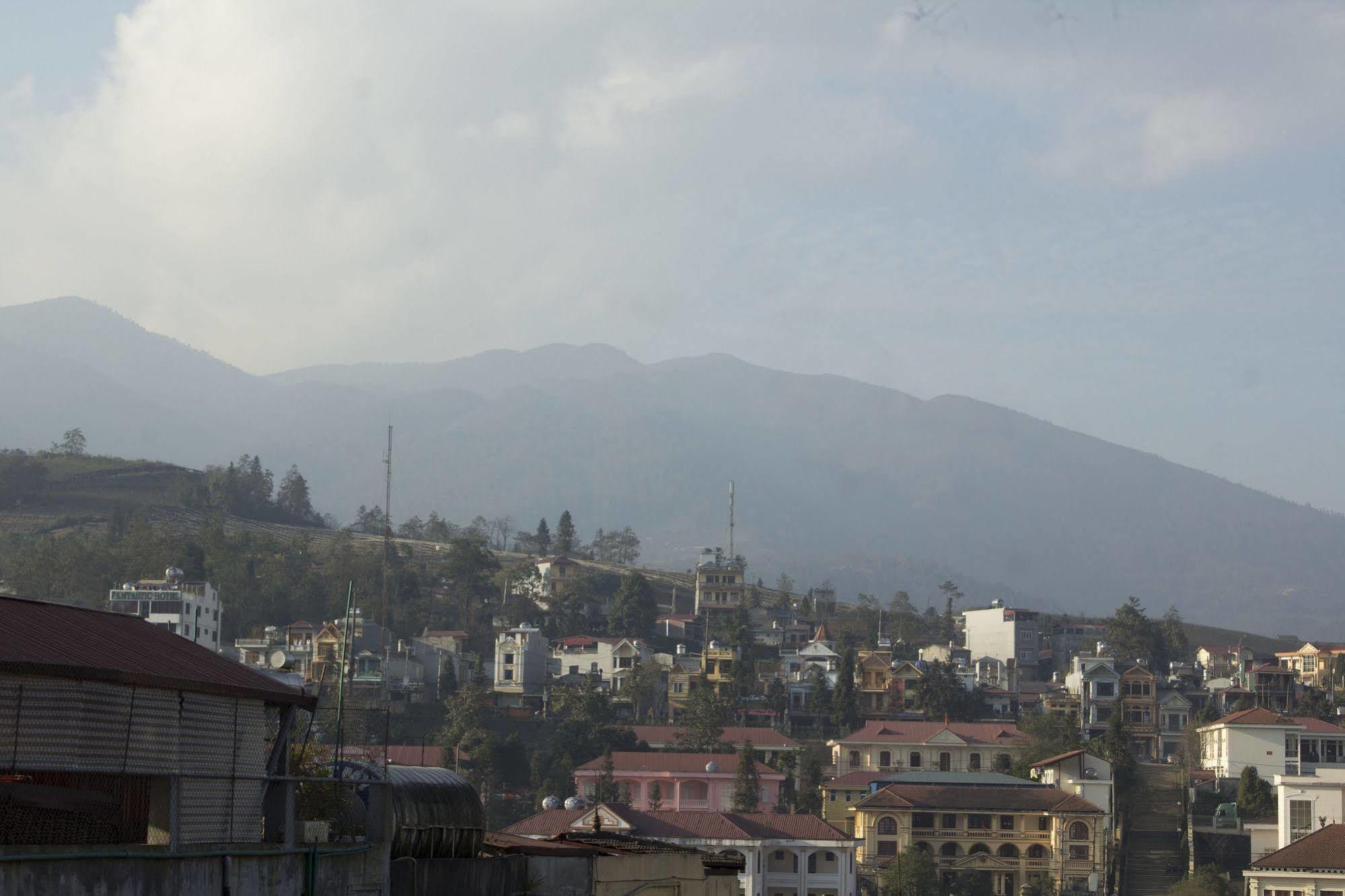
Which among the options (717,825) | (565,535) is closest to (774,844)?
(717,825)

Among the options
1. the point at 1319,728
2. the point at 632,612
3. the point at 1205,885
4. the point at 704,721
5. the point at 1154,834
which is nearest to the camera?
the point at 1205,885

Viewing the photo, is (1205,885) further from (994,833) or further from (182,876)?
(182,876)

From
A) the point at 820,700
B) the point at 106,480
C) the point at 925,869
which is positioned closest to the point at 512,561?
the point at 106,480

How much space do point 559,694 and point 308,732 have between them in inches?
3218

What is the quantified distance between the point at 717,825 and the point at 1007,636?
7086cm

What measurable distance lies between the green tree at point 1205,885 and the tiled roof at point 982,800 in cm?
667

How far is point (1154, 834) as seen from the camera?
72.4 m

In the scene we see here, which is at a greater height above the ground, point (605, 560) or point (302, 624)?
point (605, 560)

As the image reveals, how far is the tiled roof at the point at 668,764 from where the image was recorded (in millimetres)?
73500

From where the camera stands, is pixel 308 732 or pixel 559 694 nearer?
pixel 308 732

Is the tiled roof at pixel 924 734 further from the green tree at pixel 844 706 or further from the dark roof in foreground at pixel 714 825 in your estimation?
the dark roof in foreground at pixel 714 825

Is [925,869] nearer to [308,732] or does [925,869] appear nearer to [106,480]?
[308,732]

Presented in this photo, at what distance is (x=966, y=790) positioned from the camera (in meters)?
71.0

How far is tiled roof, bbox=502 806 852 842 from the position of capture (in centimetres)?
5231
